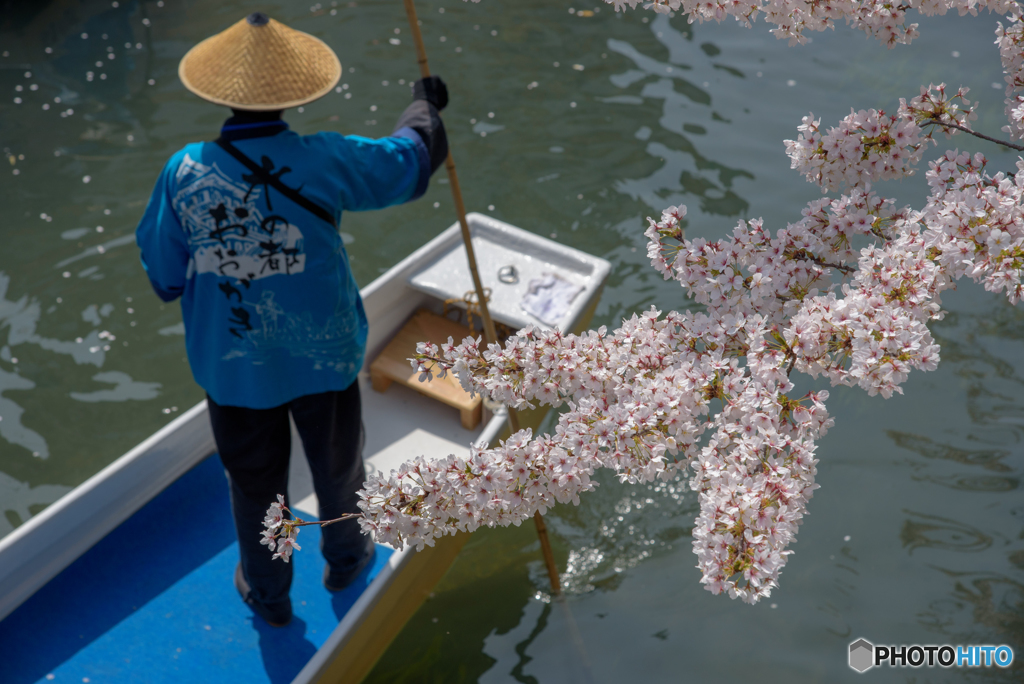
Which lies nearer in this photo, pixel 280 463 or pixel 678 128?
pixel 280 463

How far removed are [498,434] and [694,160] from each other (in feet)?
13.7

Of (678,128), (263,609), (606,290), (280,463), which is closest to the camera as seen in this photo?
(280,463)

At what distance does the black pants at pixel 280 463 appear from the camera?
3.08 m

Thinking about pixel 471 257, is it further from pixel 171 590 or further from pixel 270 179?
pixel 171 590

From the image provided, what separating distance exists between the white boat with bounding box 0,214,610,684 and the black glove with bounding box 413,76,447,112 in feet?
5.10

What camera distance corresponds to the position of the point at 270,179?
104 inches

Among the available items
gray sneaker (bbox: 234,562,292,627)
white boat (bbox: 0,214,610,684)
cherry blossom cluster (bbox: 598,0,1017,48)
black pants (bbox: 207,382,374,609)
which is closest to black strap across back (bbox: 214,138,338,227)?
black pants (bbox: 207,382,374,609)

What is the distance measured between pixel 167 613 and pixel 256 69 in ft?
8.61

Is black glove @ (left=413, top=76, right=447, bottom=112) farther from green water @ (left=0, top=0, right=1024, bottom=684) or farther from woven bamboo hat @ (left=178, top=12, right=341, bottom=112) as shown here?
green water @ (left=0, top=0, right=1024, bottom=684)

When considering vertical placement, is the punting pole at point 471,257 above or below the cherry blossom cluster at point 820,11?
below

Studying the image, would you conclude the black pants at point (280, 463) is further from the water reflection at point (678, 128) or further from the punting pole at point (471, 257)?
the water reflection at point (678, 128)

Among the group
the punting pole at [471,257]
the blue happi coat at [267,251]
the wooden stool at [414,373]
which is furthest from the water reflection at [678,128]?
the blue happi coat at [267,251]

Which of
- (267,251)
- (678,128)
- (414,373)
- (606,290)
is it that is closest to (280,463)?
(267,251)

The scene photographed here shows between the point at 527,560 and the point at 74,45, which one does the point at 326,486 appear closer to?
the point at 527,560
